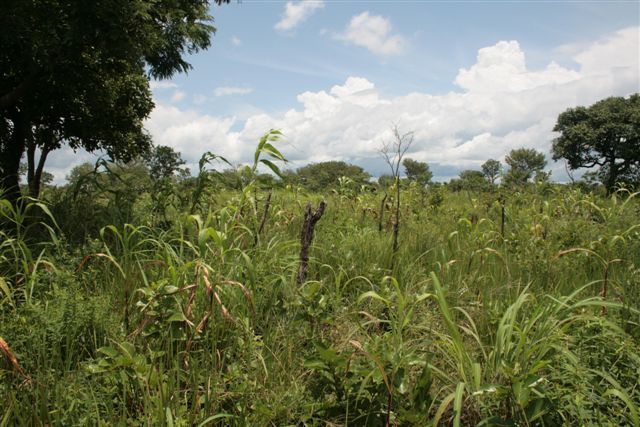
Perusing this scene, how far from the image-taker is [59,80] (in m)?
7.10

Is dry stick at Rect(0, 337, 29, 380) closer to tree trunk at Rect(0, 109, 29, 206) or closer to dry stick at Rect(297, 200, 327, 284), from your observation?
dry stick at Rect(297, 200, 327, 284)

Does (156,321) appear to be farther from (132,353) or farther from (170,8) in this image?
(170,8)

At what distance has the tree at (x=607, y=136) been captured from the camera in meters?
27.5

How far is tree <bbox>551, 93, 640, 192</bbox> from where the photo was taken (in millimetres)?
27531

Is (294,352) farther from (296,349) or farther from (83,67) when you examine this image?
(83,67)

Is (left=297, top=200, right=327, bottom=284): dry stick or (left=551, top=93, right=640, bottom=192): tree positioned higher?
(left=551, top=93, right=640, bottom=192): tree

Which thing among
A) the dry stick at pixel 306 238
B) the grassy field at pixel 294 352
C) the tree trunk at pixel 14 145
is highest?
the tree trunk at pixel 14 145

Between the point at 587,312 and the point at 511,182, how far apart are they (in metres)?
4.52

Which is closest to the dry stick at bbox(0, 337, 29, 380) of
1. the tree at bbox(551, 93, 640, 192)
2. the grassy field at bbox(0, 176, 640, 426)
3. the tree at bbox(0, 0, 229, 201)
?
the grassy field at bbox(0, 176, 640, 426)

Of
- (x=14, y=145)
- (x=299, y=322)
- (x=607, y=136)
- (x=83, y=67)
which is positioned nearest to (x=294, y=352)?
(x=299, y=322)

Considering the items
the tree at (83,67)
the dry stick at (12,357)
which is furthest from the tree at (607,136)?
the dry stick at (12,357)

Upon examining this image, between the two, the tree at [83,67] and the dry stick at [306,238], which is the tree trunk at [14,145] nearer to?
the tree at [83,67]

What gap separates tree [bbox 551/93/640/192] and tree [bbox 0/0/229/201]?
1054 inches

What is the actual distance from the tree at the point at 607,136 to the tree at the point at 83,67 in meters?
26.8
